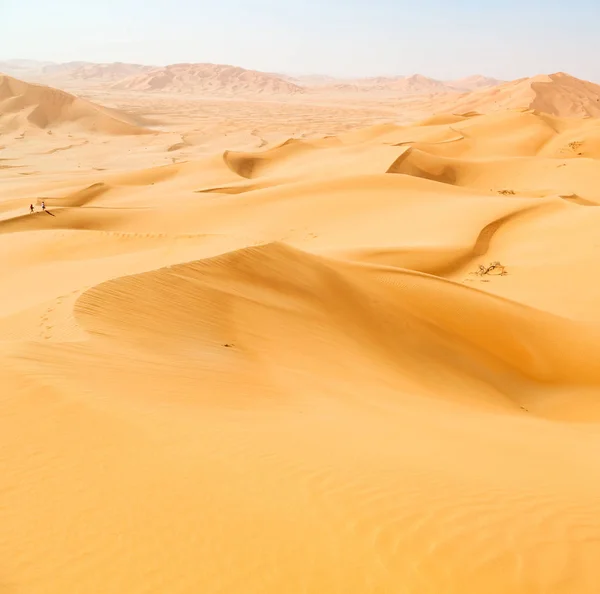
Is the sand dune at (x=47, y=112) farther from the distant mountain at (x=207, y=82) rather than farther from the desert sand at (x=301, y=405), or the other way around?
the distant mountain at (x=207, y=82)

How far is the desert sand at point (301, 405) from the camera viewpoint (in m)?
2.75

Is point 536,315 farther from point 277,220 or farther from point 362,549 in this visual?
point 277,220

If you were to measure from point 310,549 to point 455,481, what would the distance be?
122 cm

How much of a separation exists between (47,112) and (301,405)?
5121 cm

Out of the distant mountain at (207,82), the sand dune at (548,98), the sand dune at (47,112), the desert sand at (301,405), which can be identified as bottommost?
the desert sand at (301,405)

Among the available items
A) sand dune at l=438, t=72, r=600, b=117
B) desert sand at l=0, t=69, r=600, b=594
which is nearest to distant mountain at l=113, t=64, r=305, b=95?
sand dune at l=438, t=72, r=600, b=117

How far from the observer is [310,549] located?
2.79 m

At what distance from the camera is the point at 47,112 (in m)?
48.6

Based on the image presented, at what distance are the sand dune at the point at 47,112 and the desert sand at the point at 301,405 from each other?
32.8m

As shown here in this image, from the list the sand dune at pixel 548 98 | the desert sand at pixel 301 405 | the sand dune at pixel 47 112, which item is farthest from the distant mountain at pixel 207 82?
the desert sand at pixel 301 405

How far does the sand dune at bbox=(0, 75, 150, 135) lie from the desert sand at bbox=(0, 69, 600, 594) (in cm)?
3282

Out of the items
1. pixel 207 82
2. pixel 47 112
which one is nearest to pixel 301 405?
pixel 47 112

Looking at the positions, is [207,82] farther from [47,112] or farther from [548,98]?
[47,112]

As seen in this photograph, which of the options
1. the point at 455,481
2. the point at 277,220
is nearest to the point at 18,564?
the point at 455,481
